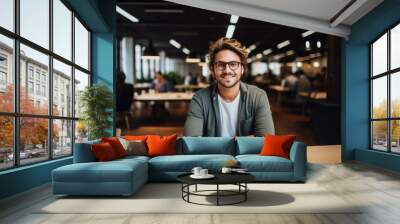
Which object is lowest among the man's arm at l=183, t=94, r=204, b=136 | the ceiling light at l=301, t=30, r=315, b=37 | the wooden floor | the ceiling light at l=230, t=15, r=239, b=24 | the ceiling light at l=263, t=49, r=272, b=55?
the wooden floor

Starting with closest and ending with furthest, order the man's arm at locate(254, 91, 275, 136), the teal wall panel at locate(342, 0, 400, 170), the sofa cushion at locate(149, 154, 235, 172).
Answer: the sofa cushion at locate(149, 154, 235, 172) → the man's arm at locate(254, 91, 275, 136) → the teal wall panel at locate(342, 0, 400, 170)

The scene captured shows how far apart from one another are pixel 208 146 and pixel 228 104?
63.9 inches

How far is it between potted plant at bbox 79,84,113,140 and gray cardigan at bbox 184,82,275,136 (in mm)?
1604

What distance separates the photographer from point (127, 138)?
7340mm

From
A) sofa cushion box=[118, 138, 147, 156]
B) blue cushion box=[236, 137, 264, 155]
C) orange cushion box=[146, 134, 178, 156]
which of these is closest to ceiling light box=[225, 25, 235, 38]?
blue cushion box=[236, 137, 264, 155]

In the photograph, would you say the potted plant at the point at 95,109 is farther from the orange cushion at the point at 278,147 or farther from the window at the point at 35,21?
the orange cushion at the point at 278,147

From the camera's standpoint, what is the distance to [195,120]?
341 inches

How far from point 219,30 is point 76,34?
30.0ft

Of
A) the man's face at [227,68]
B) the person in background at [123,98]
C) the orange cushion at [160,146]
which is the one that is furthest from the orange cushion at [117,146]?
the person in background at [123,98]

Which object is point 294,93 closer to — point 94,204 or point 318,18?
point 318,18

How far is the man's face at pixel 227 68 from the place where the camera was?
8.70 m

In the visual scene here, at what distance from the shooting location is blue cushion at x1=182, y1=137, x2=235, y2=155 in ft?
23.9

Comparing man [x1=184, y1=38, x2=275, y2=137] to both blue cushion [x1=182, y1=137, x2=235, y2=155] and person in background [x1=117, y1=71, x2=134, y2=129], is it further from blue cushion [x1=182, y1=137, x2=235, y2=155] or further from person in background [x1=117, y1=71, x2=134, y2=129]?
person in background [x1=117, y1=71, x2=134, y2=129]

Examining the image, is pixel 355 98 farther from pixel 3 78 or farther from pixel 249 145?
pixel 3 78
